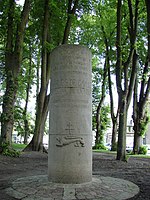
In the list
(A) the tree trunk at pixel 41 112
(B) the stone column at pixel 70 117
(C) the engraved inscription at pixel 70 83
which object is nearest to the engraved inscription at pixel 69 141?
(B) the stone column at pixel 70 117

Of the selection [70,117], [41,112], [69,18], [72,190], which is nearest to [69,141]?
[70,117]

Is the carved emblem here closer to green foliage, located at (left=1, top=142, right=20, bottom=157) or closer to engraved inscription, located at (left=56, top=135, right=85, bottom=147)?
engraved inscription, located at (left=56, top=135, right=85, bottom=147)

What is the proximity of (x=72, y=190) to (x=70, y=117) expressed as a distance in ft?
5.91

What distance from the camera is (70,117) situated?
22.3ft

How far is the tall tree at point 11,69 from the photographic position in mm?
13656

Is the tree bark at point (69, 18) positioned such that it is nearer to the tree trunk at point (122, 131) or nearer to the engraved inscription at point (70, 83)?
the tree trunk at point (122, 131)

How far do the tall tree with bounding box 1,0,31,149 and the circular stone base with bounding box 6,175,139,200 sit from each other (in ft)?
23.2

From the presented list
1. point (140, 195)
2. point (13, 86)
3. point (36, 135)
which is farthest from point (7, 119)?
point (140, 195)

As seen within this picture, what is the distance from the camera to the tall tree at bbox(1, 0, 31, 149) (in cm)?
1366

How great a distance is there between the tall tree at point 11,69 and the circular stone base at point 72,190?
706 cm

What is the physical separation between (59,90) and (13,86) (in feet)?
24.9

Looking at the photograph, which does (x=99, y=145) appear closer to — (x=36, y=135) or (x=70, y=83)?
(x=36, y=135)

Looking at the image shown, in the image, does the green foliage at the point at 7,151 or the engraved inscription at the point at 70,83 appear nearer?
the engraved inscription at the point at 70,83

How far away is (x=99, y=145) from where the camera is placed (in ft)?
90.1
